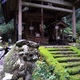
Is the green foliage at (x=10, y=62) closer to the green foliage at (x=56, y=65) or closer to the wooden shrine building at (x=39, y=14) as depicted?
the green foliage at (x=56, y=65)

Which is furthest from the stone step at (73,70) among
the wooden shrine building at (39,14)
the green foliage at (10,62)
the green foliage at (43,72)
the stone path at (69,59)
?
the wooden shrine building at (39,14)

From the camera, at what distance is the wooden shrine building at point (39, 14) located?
12242 millimetres

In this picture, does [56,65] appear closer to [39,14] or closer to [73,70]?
[73,70]

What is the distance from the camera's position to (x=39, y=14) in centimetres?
1380

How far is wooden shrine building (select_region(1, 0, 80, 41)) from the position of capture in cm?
1224

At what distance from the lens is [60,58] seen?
776cm

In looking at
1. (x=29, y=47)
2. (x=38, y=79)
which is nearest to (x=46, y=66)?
(x=38, y=79)

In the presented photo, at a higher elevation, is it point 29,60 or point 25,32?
point 25,32

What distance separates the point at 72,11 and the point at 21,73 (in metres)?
9.69

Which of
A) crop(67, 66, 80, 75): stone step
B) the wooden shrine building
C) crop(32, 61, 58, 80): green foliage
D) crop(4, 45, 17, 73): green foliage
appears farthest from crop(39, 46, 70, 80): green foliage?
the wooden shrine building

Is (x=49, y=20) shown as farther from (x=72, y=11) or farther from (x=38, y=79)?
(x=38, y=79)

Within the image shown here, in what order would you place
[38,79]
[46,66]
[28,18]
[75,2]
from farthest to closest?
[28,18]
[75,2]
[46,66]
[38,79]

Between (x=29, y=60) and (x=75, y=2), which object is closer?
(x=29, y=60)

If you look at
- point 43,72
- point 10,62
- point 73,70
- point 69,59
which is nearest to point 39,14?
point 69,59
